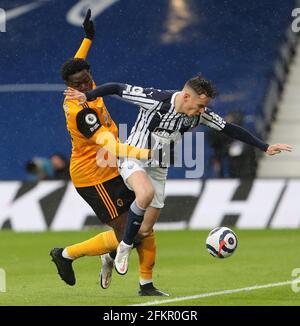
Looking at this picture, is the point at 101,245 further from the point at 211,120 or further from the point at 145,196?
the point at 211,120

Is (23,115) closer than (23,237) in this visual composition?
No

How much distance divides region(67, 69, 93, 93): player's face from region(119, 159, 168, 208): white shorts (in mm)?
689

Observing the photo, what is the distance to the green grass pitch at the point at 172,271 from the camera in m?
8.77

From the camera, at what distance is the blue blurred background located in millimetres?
20125

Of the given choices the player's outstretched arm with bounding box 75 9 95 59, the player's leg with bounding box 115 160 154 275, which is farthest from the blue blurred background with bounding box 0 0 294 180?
the player's leg with bounding box 115 160 154 275

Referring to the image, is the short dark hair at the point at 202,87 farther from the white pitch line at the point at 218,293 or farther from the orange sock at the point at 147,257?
the white pitch line at the point at 218,293

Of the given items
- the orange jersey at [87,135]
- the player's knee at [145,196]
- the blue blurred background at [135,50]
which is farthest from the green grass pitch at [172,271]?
the blue blurred background at [135,50]

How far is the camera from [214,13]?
21047 mm

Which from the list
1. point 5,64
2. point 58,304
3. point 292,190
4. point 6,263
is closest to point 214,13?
point 5,64

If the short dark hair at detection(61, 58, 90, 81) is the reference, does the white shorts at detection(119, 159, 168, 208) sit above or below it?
below

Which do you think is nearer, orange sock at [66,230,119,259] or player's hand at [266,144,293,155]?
player's hand at [266,144,293,155]

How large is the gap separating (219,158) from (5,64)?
4862mm

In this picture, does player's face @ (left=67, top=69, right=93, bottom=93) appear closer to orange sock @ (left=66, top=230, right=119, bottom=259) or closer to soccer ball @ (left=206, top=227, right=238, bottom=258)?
orange sock @ (left=66, top=230, right=119, bottom=259)
